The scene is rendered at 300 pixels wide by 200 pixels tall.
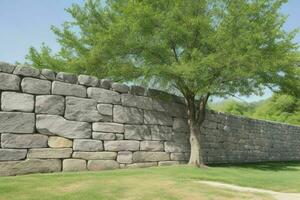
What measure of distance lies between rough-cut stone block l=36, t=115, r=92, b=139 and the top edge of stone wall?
0.90 m

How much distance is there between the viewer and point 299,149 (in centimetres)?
2341

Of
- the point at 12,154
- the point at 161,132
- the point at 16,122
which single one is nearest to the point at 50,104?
the point at 16,122

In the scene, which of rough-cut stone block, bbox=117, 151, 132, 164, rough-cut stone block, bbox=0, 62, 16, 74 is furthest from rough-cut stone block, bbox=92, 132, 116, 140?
rough-cut stone block, bbox=0, 62, 16, 74

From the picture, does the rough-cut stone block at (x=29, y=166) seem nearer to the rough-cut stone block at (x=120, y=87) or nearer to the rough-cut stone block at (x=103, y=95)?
the rough-cut stone block at (x=103, y=95)

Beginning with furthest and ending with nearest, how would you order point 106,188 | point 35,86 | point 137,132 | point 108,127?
point 137,132
point 108,127
point 35,86
point 106,188

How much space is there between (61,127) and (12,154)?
1307 millimetres

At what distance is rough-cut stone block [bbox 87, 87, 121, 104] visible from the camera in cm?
980

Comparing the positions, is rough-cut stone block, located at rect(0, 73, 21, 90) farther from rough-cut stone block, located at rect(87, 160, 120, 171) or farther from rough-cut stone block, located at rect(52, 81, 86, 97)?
rough-cut stone block, located at rect(87, 160, 120, 171)

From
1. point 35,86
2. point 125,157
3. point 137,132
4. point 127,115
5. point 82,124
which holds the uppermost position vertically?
point 35,86

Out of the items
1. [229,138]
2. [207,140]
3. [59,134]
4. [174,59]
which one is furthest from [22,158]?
[229,138]

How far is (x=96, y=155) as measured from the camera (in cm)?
970

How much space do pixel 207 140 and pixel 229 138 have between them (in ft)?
6.20

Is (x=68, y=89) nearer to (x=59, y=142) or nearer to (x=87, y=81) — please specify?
(x=87, y=81)

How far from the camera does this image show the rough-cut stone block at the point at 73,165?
9.02 m
